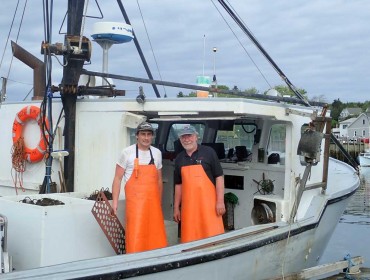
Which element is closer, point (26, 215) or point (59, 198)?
point (26, 215)

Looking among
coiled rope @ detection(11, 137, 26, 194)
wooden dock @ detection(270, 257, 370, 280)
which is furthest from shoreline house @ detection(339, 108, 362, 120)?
coiled rope @ detection(11, 137, 26, 194)

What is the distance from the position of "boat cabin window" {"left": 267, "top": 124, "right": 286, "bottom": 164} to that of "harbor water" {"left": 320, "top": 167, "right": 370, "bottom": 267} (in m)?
5.34

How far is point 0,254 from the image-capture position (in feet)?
15.4

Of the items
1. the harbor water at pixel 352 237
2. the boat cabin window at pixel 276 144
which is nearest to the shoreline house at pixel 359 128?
the harbor water at pixel 352 237

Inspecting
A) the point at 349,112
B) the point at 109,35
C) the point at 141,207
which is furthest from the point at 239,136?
the point at 349,112

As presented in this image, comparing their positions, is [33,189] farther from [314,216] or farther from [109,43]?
[314,216]

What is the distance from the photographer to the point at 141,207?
18.6ft

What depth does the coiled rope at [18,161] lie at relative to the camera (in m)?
7.41

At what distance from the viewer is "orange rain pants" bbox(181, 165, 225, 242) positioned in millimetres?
5906

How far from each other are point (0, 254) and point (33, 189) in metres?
2.81

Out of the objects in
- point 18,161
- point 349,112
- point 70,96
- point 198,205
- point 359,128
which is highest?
point 349,112

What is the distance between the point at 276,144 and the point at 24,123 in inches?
135

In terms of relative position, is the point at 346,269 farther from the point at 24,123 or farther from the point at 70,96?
the point at 24,123

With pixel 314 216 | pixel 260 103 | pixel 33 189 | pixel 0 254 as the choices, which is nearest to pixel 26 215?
pixel 0 254
